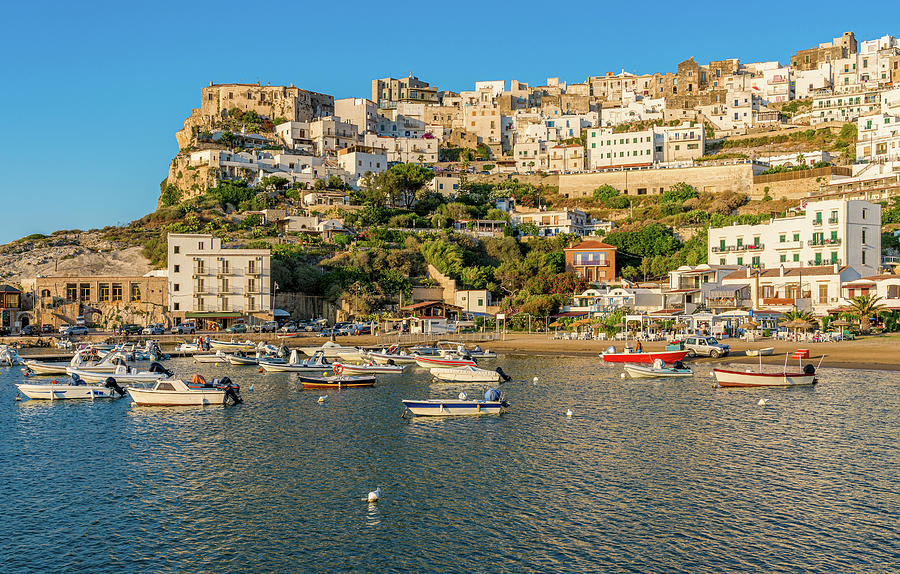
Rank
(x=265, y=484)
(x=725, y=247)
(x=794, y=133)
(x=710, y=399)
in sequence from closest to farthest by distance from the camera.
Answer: (x=265, y=484) → (x=710, y=399) → (x=725, y=247) → (x=794, y=133)

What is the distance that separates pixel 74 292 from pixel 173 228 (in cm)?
1656

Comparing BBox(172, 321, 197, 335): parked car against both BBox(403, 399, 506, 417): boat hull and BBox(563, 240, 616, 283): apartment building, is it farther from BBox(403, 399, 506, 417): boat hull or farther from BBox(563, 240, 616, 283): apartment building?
BBox(403, 399, 506, 417): boat hull

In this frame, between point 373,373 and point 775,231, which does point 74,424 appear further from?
point 775,231

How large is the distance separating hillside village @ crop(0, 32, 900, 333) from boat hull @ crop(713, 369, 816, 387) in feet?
70.2

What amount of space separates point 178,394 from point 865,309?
5029 centimetres

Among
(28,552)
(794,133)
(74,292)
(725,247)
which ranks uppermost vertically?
(794,133)

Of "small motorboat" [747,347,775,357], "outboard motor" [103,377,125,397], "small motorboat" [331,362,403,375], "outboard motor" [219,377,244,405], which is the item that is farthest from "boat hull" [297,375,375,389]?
"small motorboat" [747,347,775,357]

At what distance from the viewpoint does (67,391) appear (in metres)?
→ 39.7

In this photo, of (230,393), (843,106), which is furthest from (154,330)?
(843,106)

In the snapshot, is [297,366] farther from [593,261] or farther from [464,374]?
[593,261]

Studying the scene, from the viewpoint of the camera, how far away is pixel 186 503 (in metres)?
21.1

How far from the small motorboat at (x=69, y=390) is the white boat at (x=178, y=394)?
4.31 m

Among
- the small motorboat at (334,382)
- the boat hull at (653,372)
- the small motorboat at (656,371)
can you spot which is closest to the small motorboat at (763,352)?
the small motorboat at (656,371)

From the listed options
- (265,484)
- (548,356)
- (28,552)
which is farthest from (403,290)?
(28,552)
